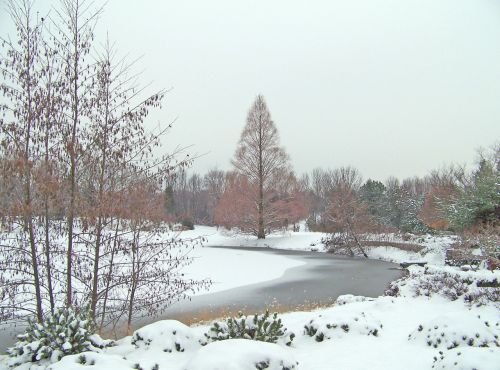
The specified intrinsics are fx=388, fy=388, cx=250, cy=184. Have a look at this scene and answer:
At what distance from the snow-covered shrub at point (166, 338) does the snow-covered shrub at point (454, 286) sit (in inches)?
250

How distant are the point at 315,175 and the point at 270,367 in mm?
81428

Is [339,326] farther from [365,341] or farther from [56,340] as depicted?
[56,340]

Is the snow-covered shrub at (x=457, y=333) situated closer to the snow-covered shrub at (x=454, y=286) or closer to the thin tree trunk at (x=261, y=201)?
the snow-covered shrub at (x=454, y=286)

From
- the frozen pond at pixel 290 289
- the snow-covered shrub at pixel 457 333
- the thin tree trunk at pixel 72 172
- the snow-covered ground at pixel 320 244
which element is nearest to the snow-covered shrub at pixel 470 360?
the snow-covered shrub at pixel 457 333

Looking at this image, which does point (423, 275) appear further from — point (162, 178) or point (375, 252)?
point (375, 252)

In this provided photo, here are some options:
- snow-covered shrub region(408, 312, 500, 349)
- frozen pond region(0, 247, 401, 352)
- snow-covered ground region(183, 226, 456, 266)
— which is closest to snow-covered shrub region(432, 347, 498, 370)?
snow-covered shrub region(408, 312, 500, 349)

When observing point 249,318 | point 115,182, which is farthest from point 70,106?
point 249,318

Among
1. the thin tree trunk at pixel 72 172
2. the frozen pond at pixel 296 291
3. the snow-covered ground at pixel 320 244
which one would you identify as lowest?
the frozen pond at pixel 296 291

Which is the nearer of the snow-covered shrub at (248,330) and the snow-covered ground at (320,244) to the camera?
the snow-covered shrub at (248,330)

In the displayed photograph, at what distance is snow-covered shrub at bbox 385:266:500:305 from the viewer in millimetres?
8664

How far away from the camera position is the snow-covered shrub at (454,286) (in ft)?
28.4

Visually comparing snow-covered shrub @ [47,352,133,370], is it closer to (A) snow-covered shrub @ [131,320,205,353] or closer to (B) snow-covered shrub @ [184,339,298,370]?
(B) snow-covered shrub @ [184,339,298,370]

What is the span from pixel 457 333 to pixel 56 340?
5.71m

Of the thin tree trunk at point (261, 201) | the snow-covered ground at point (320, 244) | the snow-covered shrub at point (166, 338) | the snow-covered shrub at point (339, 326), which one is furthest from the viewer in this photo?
the thin tree trunk at point (261, 201)
